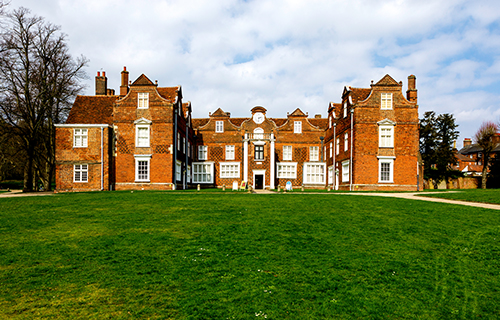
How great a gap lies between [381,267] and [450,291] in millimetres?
1401

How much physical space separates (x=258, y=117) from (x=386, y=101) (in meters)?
17.3

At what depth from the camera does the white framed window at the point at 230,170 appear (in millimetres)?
42656

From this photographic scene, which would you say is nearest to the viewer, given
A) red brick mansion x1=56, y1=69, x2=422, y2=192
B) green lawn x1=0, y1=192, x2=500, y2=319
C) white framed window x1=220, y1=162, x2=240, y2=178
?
green lawn x1=0, y1=192, x2=500, y2=319

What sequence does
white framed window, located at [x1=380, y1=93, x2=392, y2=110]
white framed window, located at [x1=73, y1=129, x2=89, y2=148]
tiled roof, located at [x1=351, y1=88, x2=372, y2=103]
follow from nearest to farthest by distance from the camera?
white framed window, located at [x1=73, y1=129, x2=89, y2=148]
white framed window, located at [x1=380, y1=93, x2=392, y2=110]
tiled roof, located at [x1=351, y1=88, x2=372, y2=103]

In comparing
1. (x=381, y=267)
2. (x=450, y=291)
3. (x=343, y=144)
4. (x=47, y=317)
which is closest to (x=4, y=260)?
(x=47, y=317)

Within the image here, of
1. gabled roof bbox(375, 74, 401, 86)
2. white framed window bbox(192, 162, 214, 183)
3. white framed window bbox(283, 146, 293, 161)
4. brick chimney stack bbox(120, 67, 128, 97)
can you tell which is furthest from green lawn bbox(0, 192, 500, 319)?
white framed window bbox(283, 146, 293, 161)

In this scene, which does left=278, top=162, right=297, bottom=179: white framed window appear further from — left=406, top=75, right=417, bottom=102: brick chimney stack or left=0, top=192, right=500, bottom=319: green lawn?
left=0, top=192, right=500, bottom=319: green lawn

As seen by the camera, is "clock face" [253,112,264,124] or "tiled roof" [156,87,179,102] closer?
"tiled roof" [156,87,179,102]

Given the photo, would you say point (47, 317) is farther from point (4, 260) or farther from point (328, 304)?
point (328, 304)

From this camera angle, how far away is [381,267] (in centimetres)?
734

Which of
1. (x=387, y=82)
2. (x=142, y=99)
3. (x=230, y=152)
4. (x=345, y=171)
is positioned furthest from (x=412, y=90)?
(x=142, y=99)

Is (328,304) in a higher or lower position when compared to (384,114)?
lower

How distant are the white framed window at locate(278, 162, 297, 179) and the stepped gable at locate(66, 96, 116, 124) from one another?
21.8 metres

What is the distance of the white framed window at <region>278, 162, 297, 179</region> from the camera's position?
140ft
